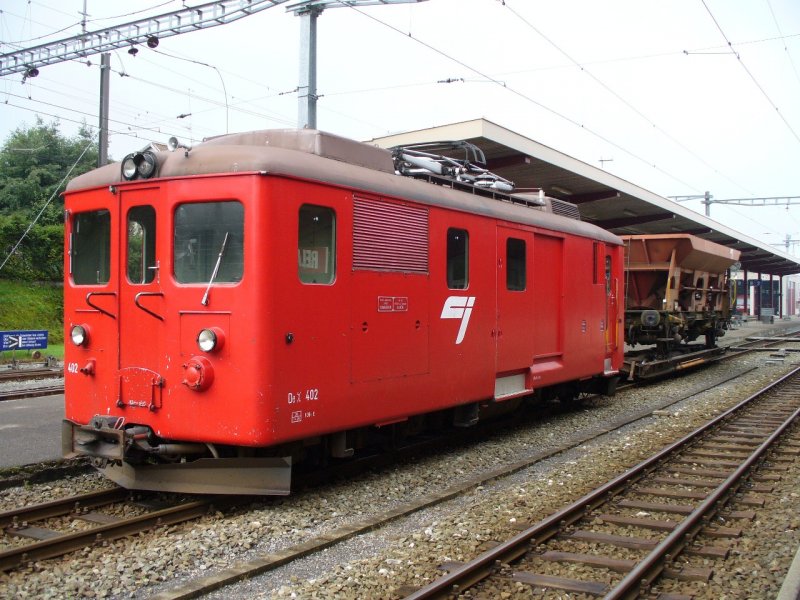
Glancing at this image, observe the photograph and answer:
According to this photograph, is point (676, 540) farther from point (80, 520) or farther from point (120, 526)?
point (80, 520)

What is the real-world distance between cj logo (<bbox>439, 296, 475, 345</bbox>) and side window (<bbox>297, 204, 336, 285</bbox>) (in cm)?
176

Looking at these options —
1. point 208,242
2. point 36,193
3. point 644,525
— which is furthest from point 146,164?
point 36,193

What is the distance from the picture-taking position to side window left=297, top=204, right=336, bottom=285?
596 centimetres

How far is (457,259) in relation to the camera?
7.80 m

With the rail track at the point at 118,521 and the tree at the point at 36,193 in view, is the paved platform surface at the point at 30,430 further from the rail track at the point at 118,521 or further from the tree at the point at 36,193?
the tree at the point at 36,193

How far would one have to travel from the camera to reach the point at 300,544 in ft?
17.2

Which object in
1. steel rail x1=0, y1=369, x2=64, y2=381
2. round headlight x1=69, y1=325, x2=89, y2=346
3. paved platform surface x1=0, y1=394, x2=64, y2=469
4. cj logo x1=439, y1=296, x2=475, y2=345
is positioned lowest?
paved platform surface x1=0, y1=394, x2=64, y2=469

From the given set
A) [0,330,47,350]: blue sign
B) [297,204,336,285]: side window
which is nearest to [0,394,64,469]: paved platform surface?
[297,204,336,285]: side window

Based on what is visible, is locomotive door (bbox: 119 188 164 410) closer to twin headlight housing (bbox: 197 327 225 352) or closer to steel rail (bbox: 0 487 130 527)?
twin headlight housing (bbox: 197 327 225 352)

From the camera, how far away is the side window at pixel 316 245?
5957 millimetres

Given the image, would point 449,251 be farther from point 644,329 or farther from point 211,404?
point 644,329

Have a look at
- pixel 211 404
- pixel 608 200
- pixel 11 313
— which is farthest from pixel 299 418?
pixel 11 313

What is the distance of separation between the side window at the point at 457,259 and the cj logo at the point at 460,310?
0.14m

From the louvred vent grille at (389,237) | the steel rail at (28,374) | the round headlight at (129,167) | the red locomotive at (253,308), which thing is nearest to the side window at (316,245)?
the red locomotive at (253,308)
